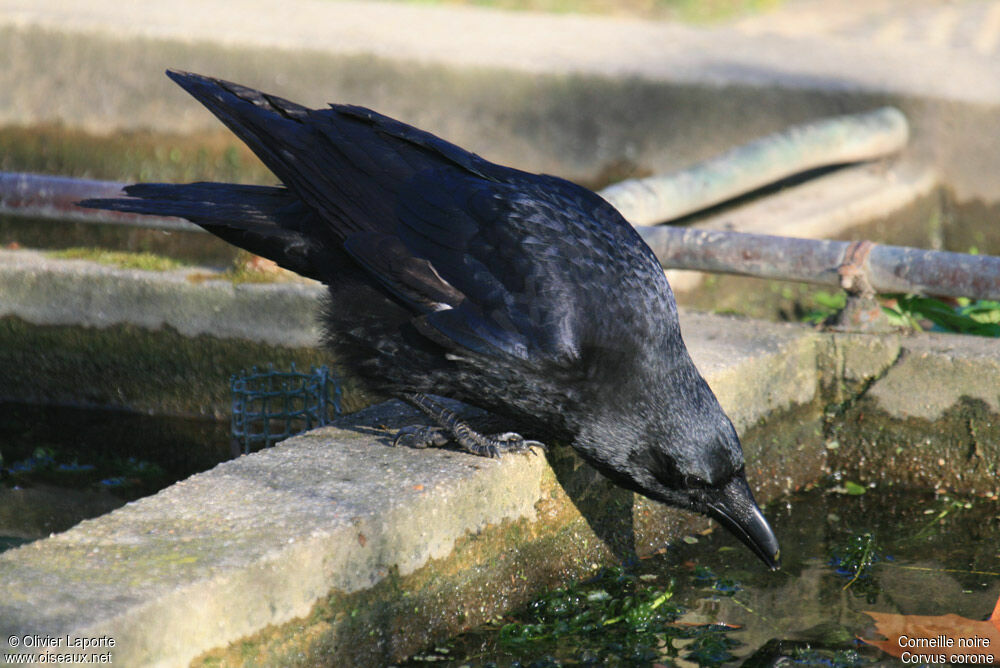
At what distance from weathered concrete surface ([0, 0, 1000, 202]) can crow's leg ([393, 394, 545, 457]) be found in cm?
347

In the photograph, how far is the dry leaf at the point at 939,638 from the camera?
9.86 ft

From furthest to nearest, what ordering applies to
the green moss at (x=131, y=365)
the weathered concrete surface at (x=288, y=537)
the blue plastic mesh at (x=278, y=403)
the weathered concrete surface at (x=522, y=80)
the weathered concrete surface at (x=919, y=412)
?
the weathered concrete surface at (x=522, y=80) < the green moss at (x=131, y=365) < the blue plastic mesh at (x=278, y=403) < the weathered concrete surface at (x=919, y=412) < the weathered concrete surface at (x=288, y=537)

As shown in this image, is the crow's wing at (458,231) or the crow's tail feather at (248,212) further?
Answer: the crow's tail feather at (248,212)

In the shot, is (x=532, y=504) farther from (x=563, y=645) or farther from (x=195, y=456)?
(x=195, y=456)

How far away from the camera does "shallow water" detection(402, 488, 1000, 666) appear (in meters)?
2.99

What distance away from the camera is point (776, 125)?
6273 mm

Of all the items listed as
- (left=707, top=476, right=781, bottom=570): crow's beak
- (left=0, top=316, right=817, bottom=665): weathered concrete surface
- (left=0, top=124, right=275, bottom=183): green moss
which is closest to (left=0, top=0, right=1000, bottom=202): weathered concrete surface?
(left=0, top=124, right=275, bottom=183): green moss

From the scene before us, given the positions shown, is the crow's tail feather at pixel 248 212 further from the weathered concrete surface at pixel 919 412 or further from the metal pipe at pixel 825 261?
the weathered concrete surface at pixel 919 412

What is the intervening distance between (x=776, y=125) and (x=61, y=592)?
4904 mm

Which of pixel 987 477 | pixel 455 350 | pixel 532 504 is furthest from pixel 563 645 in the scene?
pixel 987 477

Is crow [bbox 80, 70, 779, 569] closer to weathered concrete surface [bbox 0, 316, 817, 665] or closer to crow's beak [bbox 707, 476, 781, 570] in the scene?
crow's beak [bbox 707, 476, 781, 570]

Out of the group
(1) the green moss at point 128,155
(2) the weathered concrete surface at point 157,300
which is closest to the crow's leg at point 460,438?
(2) the weathered concrete surface at point 157,300

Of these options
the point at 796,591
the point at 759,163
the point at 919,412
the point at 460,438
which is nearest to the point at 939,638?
the point at 796,591

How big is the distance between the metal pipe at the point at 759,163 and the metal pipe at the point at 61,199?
69.9 inches
